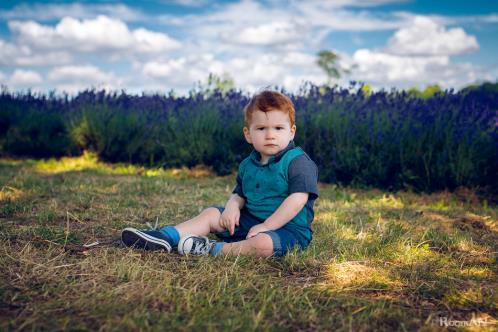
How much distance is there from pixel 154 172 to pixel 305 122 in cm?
200

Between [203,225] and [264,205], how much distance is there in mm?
381

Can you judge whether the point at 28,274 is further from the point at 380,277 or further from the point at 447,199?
the point at 447,199

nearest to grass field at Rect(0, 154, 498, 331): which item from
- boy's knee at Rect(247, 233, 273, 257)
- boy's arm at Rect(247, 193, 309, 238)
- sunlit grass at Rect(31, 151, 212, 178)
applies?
boy's knee at Rect(247, 233, 273, 257)

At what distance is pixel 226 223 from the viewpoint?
2.99 metres

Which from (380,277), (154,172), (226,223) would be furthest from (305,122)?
(380,277)

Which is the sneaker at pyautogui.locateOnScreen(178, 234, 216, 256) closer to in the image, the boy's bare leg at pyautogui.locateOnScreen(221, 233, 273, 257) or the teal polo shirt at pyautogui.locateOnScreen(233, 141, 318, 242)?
the boy's bare leg at pyautogui.locateOnScreen(221, 233, 273, 257)

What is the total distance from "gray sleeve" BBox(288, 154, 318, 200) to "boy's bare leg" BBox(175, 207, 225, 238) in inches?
21.0

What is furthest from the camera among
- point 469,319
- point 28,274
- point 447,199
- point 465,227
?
point 447,199

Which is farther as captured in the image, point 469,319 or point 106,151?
point 106,151

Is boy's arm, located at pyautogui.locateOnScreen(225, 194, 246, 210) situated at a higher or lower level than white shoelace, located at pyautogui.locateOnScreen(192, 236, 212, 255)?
higher

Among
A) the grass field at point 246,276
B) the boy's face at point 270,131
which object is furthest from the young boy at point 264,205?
the grass field at point 246,276

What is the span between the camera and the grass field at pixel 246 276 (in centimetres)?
195

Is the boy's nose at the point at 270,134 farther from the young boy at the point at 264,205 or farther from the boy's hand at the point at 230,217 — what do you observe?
the boy's hand at the point at 230,217

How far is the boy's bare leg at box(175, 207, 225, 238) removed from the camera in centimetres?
299
